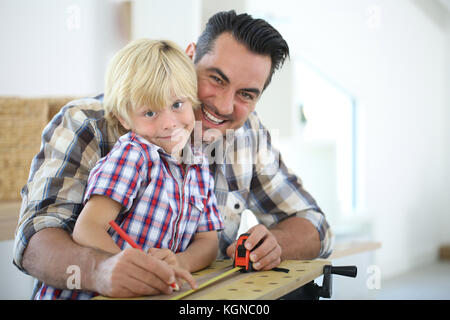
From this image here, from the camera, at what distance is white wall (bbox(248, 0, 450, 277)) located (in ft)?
A: 14.3

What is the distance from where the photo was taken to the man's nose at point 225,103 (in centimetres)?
123

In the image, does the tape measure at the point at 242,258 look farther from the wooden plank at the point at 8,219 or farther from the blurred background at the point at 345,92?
the wooden plank at the point at 8,219

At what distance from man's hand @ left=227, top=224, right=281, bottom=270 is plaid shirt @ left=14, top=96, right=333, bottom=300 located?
1.14ft

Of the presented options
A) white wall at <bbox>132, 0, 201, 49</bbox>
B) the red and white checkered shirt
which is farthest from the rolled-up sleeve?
white wall at <bbox>132, 0, 201, 49</bbox>

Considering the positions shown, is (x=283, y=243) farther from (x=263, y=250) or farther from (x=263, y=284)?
(x=263, y=284)

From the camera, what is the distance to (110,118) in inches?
41.2

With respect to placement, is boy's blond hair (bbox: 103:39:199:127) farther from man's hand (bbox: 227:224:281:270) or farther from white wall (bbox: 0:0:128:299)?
white wall (bbox: 0:0:128:299)

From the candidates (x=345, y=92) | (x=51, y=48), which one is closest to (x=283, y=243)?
(x=51, y=48)

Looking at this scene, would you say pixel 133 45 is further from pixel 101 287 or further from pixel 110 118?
pixel 101 287

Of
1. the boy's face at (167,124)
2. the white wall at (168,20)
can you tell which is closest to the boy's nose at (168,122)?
the boy's face at (167,124)

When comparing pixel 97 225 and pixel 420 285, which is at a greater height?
pixel 97 225

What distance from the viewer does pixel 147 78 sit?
0.93 meters

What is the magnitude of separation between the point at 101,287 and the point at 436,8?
227 inches

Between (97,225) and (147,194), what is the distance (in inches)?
4.5
